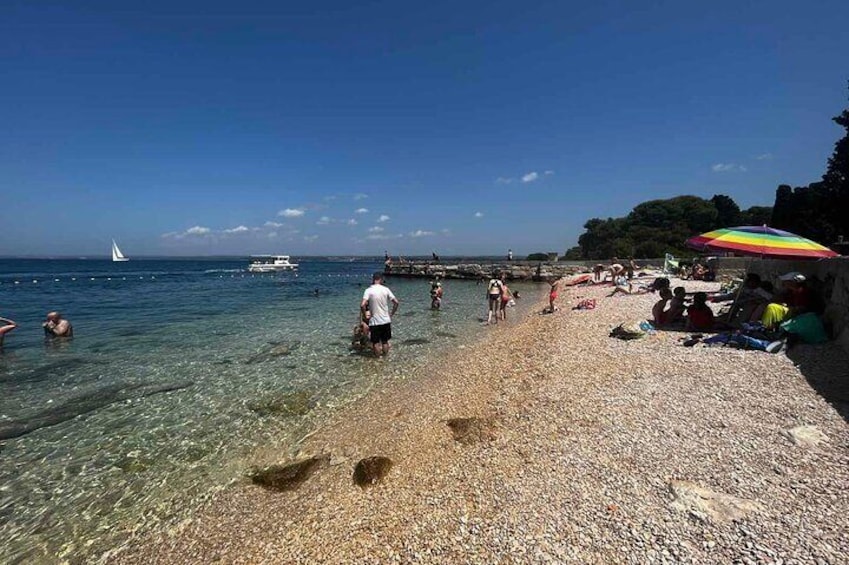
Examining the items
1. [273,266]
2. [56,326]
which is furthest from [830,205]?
[273,266]

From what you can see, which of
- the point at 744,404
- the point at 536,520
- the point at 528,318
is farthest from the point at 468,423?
the point at 528,318

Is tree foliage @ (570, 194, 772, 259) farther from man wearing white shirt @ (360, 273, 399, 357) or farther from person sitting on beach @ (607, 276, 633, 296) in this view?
man wearing white shirt @ (360, 273, 399, 357)

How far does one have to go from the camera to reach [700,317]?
1104 cm

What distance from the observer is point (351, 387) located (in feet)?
30.9

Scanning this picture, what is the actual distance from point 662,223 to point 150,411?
83177mm

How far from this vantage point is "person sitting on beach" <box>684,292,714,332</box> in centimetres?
1100

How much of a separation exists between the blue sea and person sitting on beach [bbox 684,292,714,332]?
6939 millimetres

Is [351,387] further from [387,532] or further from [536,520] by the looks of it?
[536,520]

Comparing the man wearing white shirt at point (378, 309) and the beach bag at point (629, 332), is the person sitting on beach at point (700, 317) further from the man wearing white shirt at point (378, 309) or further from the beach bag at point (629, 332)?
the man wearing white shirt at point (378, 309)

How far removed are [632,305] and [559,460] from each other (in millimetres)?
14356

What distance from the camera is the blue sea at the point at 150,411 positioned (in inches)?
199

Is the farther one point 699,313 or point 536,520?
point 699,313

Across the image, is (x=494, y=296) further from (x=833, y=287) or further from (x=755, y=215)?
(x=755, y=215)

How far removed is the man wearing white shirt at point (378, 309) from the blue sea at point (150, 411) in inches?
23.2
